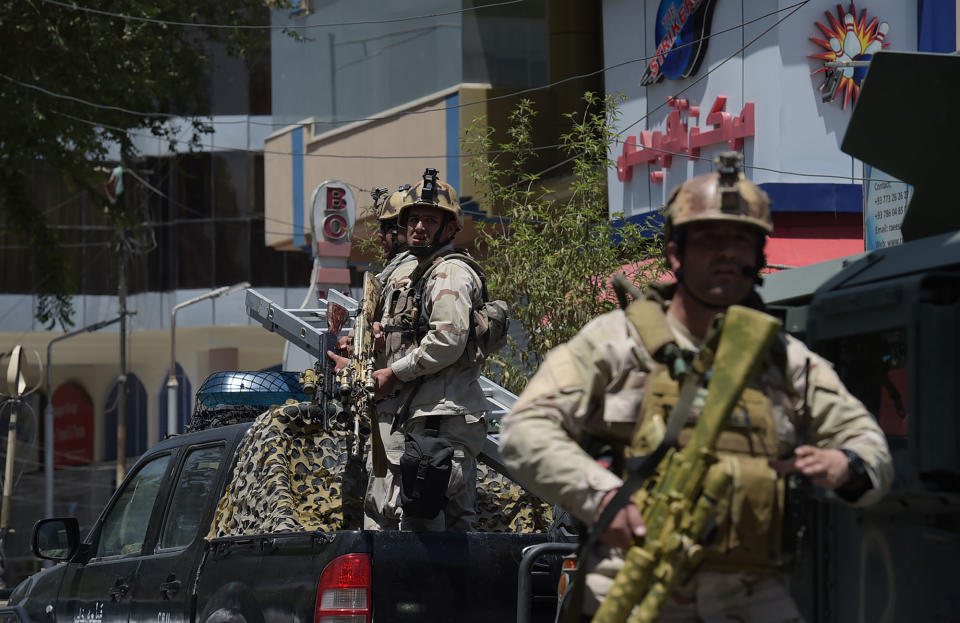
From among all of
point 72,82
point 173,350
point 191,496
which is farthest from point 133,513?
point 173,350

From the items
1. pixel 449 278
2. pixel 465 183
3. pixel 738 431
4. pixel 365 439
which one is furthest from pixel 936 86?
pixel 465 183

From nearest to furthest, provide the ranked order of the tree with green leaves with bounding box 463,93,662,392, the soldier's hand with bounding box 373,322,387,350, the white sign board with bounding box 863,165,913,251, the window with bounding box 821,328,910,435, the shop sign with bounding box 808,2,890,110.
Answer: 1. the window with bounding box 821,328,910,435
2. the soldier's hand with bounding box 373,322,387,350
3. the white sign board with bounding box 863,165,913,251
4. the tree with green leaves with bounding box 463,93,662,392
5. the shop sign with bounding box 808,2,890,110

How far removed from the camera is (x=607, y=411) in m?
3.35

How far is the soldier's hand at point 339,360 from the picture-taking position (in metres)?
6.23

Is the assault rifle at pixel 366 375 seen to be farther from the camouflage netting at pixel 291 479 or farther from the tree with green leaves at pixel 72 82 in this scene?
the tree with green leaves at pixel 72 82

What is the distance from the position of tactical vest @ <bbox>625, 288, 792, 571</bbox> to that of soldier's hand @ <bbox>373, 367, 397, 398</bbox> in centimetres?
272

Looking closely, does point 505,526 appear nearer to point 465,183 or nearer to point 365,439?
point 365,439

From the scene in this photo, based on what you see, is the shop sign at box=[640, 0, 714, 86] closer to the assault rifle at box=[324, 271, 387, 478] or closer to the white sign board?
the white sign board

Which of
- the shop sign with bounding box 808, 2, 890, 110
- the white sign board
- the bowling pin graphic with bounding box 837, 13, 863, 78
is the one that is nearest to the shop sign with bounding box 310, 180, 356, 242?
the shop sign with bounding box 808, 2, 890, 110

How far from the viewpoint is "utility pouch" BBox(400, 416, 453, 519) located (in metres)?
5.65

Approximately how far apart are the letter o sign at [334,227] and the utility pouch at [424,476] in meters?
13.5

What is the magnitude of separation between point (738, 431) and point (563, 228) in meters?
8.76

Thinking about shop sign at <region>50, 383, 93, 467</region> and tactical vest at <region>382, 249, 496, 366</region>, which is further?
shop sign at <region>50, 383, 93, 467</region>

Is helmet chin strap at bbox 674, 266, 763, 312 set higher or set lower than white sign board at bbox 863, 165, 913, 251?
lower
